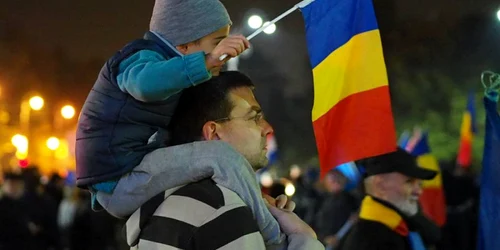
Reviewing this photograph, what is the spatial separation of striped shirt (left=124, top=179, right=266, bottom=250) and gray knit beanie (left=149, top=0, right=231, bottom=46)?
1.89ft

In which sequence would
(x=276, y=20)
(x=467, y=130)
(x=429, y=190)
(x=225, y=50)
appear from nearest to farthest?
(x=225, y=50), (x=276, y=20), (x=429, y=190), (x=467, y=130)

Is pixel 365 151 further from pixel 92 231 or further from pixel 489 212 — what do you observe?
pixel 92 231

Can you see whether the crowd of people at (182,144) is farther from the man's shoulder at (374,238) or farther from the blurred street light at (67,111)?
the blurred street light at (67,111)

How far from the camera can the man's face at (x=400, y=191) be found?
5.69 m

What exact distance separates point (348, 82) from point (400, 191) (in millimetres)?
1518

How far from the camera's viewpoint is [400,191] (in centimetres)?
572

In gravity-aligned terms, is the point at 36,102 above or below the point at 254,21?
below

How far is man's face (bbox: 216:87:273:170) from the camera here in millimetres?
3164

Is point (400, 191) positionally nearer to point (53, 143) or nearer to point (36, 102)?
point (36, 102)

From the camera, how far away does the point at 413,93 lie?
26438 millimetres

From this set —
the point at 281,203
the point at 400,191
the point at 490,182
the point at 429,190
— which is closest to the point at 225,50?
the point at 281,203

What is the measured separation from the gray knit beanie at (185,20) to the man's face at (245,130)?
26 centimetres

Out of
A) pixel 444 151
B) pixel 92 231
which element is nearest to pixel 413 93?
pixel 444 151

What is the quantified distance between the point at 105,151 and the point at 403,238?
2.77 m
